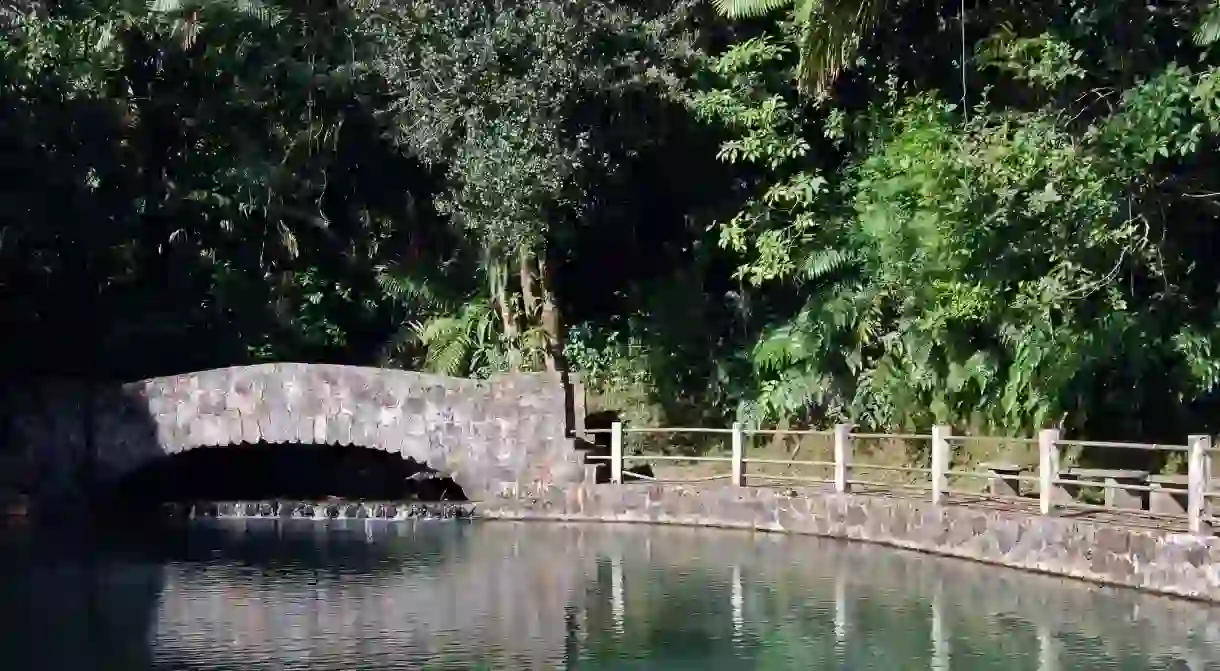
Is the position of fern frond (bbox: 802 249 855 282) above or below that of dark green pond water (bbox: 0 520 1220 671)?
above

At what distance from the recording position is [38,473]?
1945 cm

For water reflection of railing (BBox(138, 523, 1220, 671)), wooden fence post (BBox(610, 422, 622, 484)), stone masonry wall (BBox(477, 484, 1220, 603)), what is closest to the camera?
water reflection of railing (BBox(138, 523, 1220, 671))

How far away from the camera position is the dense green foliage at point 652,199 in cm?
1642

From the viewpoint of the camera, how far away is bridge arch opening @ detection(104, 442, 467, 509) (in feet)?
70.5

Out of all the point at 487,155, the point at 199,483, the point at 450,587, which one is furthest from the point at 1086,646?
the point at 199,483

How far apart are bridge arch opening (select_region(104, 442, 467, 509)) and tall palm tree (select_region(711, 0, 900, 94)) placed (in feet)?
25.5

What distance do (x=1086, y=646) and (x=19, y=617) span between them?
7.98 m

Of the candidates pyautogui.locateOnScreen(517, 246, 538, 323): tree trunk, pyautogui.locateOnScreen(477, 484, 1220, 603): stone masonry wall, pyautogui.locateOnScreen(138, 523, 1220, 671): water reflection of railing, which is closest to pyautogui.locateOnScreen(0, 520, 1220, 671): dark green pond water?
pyautogui.locateOnScreen(138, 523, 1220, 671): water reflection of railing

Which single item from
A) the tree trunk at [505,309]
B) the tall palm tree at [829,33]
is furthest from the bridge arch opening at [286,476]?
the tall palm tree at [829,33]

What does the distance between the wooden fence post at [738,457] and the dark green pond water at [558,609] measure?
3.43 ft

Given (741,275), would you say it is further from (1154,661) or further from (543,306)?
(1154,661)

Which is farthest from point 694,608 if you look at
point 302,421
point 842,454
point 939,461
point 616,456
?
point 302,421

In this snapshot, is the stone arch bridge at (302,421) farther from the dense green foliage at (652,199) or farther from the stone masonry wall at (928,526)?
the dense green foliage at (652,199)

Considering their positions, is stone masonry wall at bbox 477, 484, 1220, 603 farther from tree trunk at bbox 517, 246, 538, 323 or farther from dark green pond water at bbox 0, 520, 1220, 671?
tree trunk at bbox 517, 246, 538, 323
